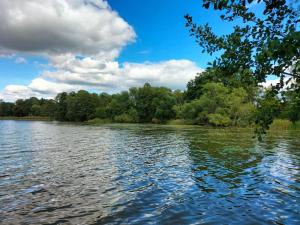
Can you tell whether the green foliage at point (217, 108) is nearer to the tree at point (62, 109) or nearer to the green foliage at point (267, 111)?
the green foliage at point (267, 111)

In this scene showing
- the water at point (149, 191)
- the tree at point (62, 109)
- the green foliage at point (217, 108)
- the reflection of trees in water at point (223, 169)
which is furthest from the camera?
the tree at point (62, 109)

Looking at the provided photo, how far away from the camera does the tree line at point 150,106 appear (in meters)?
73.5

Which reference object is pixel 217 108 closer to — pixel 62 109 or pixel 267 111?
pixel 267 111

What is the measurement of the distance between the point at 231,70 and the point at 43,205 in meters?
8.34

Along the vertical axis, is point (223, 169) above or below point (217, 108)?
below

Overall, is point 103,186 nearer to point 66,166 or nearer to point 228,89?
point 66,166

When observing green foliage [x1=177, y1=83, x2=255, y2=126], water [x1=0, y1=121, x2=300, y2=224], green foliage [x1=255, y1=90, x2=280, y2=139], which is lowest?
water [x1=0, y1=121, x2=300, y2=224]

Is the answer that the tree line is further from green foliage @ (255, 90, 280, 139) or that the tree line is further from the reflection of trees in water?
green foliage @ (255, 90, 280, 139)

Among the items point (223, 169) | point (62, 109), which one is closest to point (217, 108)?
point (223, 169)

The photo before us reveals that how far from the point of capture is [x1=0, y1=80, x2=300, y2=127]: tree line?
73.5 metres

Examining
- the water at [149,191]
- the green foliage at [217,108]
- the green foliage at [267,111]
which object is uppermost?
the green foliage at [217,108]

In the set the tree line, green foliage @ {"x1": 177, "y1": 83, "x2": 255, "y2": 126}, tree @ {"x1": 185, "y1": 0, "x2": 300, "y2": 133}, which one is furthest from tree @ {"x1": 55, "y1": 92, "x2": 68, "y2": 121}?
tree @ {"x1": 185, "y1": 0, "x2": 300, "y2": 133}

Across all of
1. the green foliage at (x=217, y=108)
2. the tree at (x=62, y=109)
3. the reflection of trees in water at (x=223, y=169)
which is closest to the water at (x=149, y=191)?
the reflection of trees in water at (x=223, y=169)

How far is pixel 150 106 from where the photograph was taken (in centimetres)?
12038
